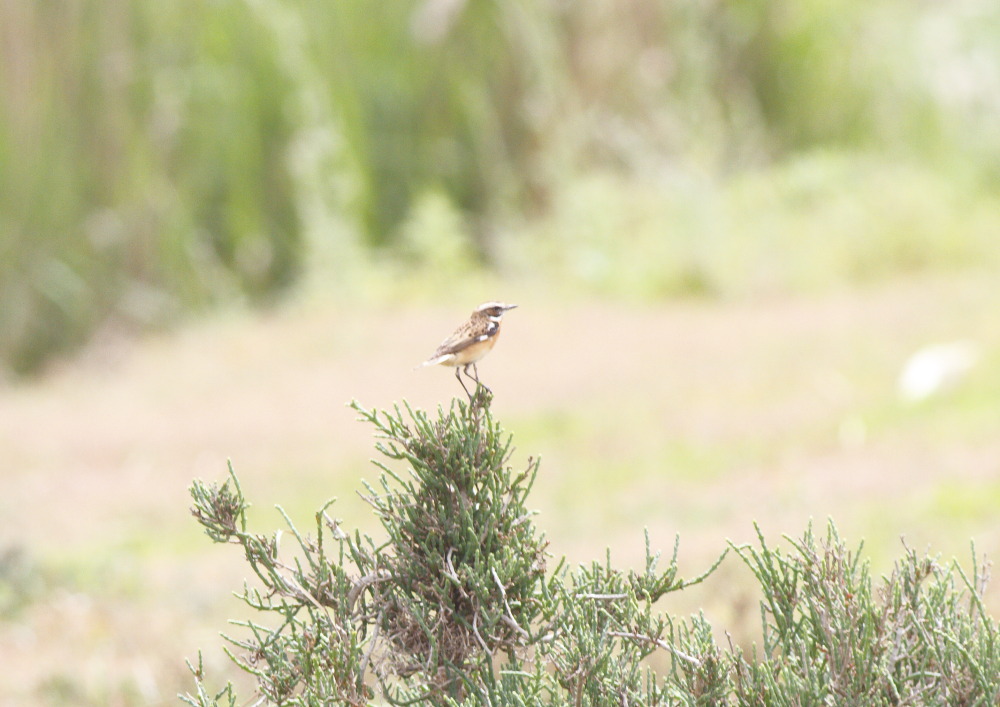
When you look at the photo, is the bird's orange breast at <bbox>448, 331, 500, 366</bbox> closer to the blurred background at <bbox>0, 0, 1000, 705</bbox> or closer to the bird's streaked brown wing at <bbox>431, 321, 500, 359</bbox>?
the bird's streaked brown wing at <bbox>431, 321, 500, 359</bbox>

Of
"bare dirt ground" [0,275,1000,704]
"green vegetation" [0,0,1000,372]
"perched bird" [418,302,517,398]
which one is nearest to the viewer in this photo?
"perched bird" [418,302,517,398]

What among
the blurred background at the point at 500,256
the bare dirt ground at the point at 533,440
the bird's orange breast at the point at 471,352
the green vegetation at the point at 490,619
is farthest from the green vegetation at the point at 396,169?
the bird's orange breast at the point at 471,352

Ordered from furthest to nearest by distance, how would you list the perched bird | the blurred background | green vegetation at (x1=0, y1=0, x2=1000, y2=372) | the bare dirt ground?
green vegetation at (x1=0, y1=0, x2=1000, y2=372), the blurred background, the bare dirt ground, the perched bird

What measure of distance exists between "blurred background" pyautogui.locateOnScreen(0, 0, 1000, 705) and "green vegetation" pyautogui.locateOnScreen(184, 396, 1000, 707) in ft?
11.0

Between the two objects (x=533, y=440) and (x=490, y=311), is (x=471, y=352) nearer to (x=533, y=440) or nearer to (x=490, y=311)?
(x=490, y=311)

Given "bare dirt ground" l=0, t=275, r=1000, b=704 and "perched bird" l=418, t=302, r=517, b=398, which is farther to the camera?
"bare dirt ground" l=0, t=275, r=1000, b=704

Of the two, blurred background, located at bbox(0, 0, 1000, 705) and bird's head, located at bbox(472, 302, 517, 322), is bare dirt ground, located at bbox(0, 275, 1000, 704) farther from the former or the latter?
bird's head, located at bbox(472, 302, 517, 322)

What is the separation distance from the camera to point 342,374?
26.5ft

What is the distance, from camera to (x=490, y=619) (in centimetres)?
183

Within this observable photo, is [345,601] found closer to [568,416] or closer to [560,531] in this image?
[560,531]

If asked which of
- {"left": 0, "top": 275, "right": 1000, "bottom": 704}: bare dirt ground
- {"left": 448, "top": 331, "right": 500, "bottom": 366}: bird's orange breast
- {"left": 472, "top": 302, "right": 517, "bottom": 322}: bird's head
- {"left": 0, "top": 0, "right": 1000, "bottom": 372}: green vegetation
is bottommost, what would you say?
{"left": 448, "top": 331, "right": 500, "bottom": 366}: bird's orange breast

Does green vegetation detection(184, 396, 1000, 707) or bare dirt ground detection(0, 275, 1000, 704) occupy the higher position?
bare dirt ground detection(0, 275, 1000, 704)

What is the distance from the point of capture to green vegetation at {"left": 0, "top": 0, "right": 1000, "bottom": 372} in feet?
30.6

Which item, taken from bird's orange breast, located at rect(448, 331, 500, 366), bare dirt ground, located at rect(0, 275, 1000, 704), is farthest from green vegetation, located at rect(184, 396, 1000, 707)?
bare dirt ground, located at rect(0, 275, 1000, 704)
